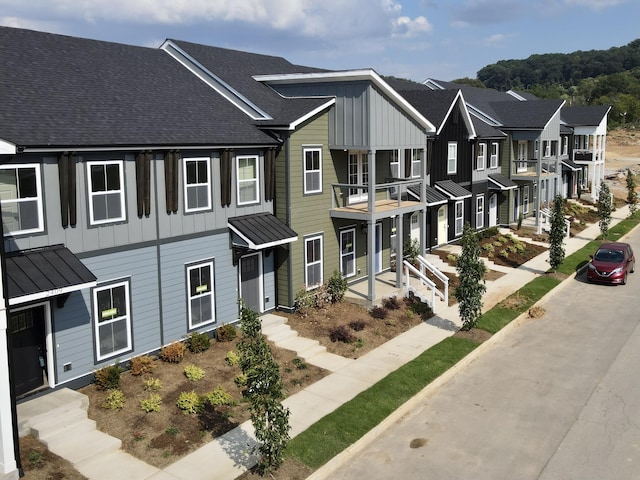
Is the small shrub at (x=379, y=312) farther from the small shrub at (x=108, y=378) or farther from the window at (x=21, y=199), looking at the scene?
the window at (x=21, y=199)

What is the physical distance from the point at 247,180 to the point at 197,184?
2.27 metres

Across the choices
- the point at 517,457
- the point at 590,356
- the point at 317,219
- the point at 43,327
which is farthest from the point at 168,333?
the point at 590,356

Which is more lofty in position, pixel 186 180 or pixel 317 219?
pixel 186 180

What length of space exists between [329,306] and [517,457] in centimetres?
1026

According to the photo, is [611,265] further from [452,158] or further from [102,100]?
[102,100]

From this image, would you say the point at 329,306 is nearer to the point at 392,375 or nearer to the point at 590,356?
the point at 392,375

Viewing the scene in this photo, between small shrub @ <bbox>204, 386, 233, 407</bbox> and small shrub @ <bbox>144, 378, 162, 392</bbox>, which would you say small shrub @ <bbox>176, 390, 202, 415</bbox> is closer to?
small shrub @ <bbox>204, 386, 233, 407</bbox>

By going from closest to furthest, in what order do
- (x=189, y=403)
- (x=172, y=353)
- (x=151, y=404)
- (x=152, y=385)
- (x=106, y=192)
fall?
(x=151, y=404)
(x=189, y=403)
(x=152, y=385)
(x=106, y=192)
(x=172, y=353)

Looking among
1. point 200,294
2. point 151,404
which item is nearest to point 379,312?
point 200,294

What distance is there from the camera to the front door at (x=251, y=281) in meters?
20.4

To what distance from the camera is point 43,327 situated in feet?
48.3

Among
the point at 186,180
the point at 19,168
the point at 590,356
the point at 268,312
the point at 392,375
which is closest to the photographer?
the point at 19,168

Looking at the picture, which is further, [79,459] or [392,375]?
[392,375]

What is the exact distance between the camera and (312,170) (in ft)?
72.7
